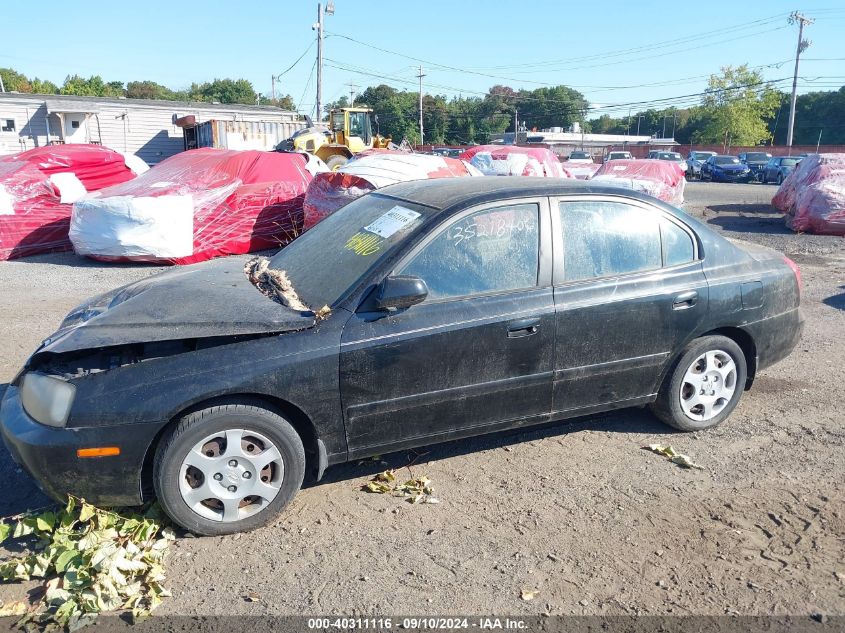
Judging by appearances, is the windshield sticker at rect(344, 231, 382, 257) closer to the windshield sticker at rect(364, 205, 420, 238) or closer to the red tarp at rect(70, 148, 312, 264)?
the windshield sticker at rect(364, 205, 420, 238)

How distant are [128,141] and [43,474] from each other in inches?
1518

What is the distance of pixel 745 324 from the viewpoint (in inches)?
178

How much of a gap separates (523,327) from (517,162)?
12837 mm

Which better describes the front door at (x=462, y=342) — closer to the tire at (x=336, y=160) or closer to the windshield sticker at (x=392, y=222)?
the windshield sticker at (x=392, y=222)

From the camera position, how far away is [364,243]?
4.00 meters

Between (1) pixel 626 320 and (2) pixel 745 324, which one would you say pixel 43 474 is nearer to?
(1) pixel 626 320

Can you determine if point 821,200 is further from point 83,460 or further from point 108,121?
point 108,121

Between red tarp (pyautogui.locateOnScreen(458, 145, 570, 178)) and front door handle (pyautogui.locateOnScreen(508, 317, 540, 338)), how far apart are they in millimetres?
12234

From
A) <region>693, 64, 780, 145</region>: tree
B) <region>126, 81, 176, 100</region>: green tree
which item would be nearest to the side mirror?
<region>693, 64, 780, 145</region>: tree

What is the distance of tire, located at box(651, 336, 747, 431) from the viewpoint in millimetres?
Result: 4395

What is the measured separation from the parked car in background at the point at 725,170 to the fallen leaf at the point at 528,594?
119 ft

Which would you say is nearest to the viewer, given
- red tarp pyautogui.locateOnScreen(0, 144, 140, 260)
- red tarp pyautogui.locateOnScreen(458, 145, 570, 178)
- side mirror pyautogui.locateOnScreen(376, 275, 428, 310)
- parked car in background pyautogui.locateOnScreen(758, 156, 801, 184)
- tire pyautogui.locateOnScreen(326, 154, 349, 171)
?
side mirror pyautogui.locateOnScreen(376, 275, 428, 310)

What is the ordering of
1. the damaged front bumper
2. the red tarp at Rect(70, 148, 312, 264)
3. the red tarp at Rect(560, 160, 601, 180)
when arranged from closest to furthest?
1. the damaged front bumper
2. the red tarp at Rect(70, 148, 312, 264)
3. the red tarp at Rect(560, 160, 601, 180)

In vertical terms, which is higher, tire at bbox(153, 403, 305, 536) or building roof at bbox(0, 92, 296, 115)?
building roof at bbox(0, 92, 296, 115)
